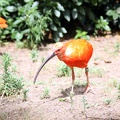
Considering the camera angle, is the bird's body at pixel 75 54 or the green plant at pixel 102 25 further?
the green plant at pixel 102 25

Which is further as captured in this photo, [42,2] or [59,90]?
[42,2]

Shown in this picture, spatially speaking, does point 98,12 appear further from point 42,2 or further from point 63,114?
point 63,114

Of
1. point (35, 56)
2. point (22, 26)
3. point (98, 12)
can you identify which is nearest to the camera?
point (35, 56)

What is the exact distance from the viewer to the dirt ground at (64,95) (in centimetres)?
480

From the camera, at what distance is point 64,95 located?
5457 mm

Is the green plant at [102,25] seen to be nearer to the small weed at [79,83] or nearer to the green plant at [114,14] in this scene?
the green plant at [114,14]

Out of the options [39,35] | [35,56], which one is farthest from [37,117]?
[39,35]

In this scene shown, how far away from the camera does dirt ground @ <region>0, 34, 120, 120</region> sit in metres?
4.80

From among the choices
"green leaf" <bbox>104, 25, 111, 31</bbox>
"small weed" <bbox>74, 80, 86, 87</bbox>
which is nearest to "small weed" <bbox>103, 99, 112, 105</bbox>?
"small weed" <bbox>74, 80, 86, 87</bbox>

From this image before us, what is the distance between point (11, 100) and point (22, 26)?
10.2ft

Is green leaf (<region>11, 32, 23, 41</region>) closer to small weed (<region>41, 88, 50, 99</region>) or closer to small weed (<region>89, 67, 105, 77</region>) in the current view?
small weed (<region>89, 67, 105, 77</region>)

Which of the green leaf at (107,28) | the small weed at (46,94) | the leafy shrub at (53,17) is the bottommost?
the small weed at (46,94)

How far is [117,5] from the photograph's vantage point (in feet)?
28.5

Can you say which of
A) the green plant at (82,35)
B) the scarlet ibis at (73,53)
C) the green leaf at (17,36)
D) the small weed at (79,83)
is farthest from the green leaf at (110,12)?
the scarlet ibis at (73,53)
